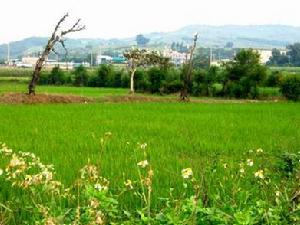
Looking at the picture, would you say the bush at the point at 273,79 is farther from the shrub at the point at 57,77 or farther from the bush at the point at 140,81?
the shrub at the point at 57,77

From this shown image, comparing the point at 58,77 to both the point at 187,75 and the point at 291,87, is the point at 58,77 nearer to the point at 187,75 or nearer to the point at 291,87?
the point at 187,75

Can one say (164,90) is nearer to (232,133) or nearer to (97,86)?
(97,86)

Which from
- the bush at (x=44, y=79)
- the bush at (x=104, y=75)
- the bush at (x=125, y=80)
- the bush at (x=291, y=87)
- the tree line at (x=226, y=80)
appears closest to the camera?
the bush at (x=291, y=87)

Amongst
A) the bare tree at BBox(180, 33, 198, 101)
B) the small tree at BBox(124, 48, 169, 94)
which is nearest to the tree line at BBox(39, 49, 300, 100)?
the small tree at BBox(124, 48, 169, 94)

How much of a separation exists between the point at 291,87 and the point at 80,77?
17940 millimetres

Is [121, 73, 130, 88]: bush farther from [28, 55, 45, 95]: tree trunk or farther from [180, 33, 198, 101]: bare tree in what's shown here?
[28, 55, 45, 95]: tree trunk

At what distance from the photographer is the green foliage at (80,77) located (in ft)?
144

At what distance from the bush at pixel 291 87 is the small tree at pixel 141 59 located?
8704mm

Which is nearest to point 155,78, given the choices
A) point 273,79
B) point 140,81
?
point 140,81

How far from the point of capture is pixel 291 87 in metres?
31.7

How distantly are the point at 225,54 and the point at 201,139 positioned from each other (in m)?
131

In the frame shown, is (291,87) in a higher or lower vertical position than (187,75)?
lower

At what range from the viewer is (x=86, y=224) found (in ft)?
9.20

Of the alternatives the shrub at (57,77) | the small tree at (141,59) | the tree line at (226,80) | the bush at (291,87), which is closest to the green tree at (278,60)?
the shrub at (57,77)
